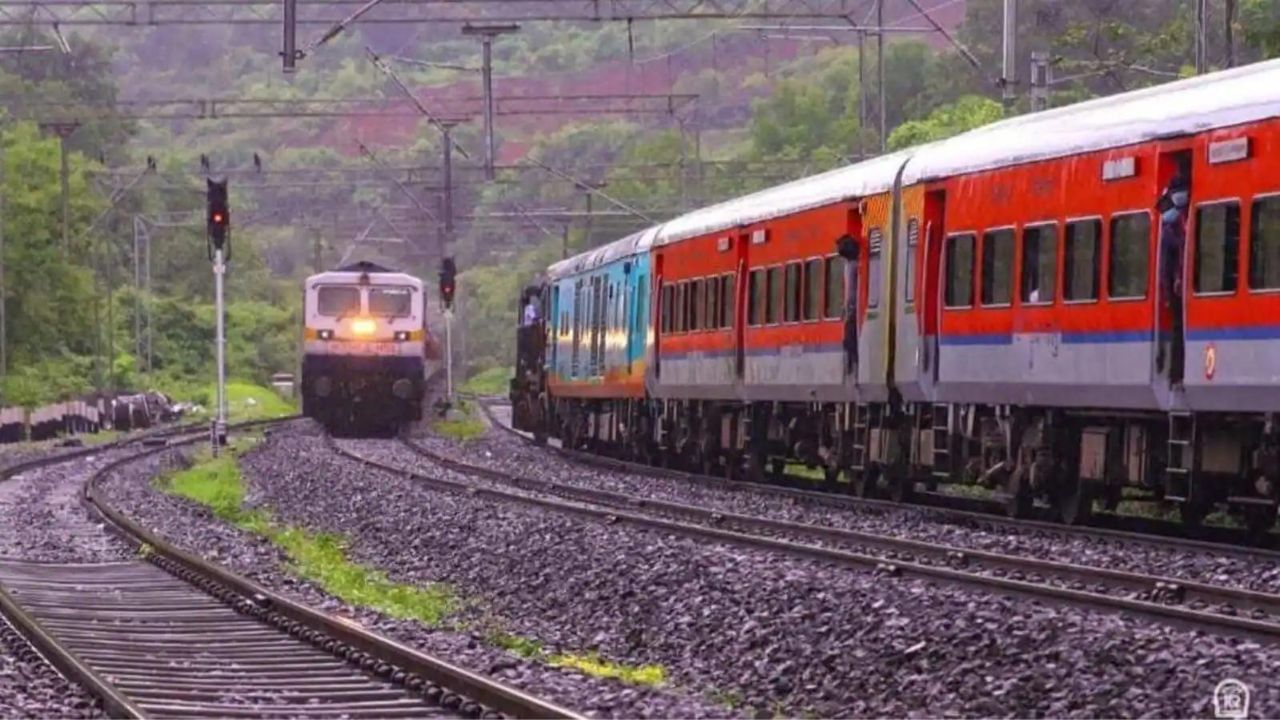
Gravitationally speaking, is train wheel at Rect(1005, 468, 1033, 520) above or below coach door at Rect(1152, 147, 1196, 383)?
below

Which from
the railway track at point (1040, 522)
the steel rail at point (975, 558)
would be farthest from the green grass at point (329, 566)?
the railway track at point (1040, 522)

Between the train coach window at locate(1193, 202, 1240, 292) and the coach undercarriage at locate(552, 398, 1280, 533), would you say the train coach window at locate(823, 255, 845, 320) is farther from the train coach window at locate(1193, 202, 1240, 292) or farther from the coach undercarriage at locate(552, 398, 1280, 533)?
the train coach window at locate(1193, 202, 1240, 292)

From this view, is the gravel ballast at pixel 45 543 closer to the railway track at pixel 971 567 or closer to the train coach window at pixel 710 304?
the railway track at pixel 971 567

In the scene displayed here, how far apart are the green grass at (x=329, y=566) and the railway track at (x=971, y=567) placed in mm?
2371

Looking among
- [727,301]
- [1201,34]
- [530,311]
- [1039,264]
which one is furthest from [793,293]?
[530,311]

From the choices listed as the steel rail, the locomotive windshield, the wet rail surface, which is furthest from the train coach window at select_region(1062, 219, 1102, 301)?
the locomotive windshield

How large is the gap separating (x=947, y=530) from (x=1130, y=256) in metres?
2.95

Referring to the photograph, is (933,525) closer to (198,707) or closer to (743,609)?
(743,609)

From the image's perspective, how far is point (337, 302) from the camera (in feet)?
165

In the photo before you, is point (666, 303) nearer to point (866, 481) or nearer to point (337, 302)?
point (866, 481)

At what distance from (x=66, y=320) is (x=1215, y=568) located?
6203cm

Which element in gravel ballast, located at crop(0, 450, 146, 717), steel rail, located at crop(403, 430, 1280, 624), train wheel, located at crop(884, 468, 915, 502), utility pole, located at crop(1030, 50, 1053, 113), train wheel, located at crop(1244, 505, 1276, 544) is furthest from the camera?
utility pole, located at crop(1030, 50, 1053, 113)

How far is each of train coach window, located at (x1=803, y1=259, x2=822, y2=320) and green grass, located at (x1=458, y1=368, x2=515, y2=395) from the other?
75.0 m

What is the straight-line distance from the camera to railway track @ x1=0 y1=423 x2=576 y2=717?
1105cm
